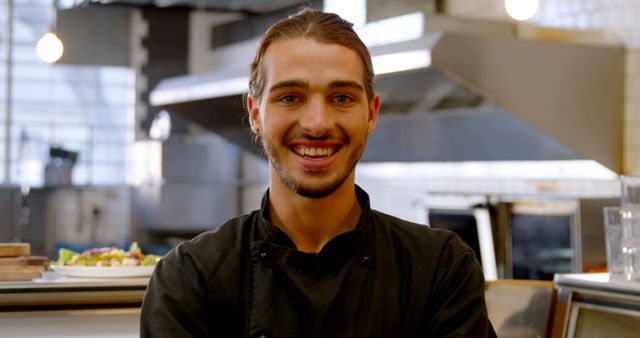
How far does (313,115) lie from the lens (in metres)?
1.57

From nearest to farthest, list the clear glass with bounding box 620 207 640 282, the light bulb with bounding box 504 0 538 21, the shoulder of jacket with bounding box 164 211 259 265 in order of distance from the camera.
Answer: the shoulder of jacket with bounding box 164 211 259 265 → the clear glass with bounding box 620 207 640 282 → the light bulb with bounding box 504 0 538 21

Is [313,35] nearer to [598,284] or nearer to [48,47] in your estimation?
[598,284]

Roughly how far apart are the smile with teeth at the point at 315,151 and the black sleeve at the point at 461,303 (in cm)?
29

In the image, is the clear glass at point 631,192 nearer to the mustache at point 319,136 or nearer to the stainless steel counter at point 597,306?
the stainless steel counter at point 597,306

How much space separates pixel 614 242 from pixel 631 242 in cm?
7

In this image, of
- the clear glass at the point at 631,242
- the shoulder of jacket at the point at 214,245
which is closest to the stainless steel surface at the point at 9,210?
the clear glass at the point at 631,242

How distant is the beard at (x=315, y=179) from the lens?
1597 mm

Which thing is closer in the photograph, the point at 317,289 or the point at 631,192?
the point at 317,289

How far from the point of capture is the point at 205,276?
1.66 m

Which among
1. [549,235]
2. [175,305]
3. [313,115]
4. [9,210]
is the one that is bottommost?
[9,210]

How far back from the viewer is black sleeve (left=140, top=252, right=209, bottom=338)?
161 cm

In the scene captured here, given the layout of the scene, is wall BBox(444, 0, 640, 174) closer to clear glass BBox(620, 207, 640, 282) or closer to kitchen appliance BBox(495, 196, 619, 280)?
kitchen appliance BBox(495, 196, 619, 280)

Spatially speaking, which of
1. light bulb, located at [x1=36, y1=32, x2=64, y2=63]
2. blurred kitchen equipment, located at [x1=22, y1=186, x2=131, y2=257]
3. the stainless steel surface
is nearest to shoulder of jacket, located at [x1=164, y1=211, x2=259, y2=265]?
light bulb, located at [x1=36, y1=32, x2=64, y2=63]

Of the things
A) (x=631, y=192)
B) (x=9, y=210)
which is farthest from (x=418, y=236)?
(x=9, y=210)
